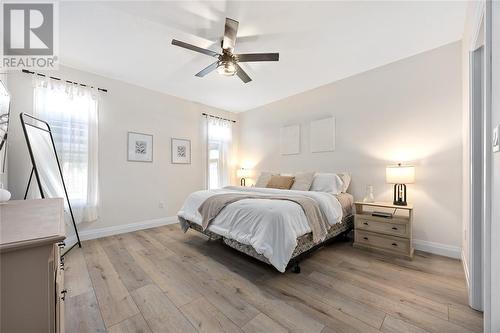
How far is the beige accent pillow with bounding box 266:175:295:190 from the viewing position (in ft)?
11.1

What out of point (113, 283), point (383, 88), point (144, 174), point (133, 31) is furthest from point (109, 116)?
point (383, 88)

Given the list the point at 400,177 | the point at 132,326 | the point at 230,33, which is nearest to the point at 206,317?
the point at 132,326

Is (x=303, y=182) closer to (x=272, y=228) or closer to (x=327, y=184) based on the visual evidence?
(x=327, y=184)

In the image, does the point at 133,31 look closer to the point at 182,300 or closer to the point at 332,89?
the point at 182,300

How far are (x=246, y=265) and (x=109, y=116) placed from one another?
3205 millimetres

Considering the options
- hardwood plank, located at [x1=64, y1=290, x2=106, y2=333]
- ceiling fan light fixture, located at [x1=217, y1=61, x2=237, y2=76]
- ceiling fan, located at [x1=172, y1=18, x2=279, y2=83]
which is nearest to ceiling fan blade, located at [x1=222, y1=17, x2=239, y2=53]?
ceiling fan, located at [x1=172, y1=18, x2=279, y2=83]

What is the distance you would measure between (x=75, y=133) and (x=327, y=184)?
390 centimetres

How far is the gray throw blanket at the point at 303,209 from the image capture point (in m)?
2.13

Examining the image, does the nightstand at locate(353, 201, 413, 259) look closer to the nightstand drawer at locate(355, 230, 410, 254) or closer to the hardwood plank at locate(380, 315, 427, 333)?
the nightstand drawer at locate(355, 230, 410, 254)

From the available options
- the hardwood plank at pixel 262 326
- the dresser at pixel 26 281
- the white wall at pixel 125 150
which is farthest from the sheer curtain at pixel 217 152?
the dresser at pixel 26 281

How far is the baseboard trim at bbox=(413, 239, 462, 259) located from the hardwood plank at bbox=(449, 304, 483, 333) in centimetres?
115

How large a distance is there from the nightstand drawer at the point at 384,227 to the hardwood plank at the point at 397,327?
1289mm

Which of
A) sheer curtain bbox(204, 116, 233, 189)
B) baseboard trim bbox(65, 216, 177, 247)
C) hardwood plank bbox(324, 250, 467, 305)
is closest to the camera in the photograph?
hardwood plank bbox(324, 250, 467, 305)

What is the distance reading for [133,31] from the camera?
7.18 feet
